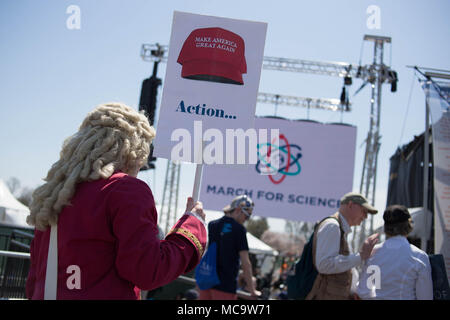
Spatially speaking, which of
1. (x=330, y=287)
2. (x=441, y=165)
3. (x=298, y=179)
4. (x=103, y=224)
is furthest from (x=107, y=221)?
(x=298, y=179)

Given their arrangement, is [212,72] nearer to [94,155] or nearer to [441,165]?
→ [94,155]

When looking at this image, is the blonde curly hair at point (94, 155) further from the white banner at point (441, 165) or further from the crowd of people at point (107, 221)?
the white banner at point (441, 165)

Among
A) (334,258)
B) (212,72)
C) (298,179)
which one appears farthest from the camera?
(298,179)

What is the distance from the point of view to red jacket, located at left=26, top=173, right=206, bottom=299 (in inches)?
49.7

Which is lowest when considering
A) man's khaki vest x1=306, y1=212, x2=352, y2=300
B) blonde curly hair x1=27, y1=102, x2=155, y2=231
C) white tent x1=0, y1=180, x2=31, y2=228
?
white tent x1=0, y1=180, x2=31, y2=228

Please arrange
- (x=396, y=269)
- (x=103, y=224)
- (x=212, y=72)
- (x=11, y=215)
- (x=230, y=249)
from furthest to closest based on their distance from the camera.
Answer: (x=11, y=215)
(x=230, y=249)
(x=396, y=269)
(x=212, y=72)
(x=103, y=224)

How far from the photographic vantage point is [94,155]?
1.38 meters

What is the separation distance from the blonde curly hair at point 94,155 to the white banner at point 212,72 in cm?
39

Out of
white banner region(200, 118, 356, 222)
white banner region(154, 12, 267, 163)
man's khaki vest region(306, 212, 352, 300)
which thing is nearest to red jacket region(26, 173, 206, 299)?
white banner region(154, 12, 267, 163)

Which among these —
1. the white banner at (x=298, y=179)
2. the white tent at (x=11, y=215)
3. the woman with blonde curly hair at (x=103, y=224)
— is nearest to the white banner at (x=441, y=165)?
the woman with blonde curly hair at (x=103, y=224)

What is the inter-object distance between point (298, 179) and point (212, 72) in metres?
9.25

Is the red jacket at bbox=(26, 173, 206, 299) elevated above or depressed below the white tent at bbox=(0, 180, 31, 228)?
above

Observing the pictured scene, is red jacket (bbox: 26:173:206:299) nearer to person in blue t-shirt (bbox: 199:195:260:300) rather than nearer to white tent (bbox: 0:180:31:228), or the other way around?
person in blue t-shirt (bbox: 199:195:260:300)

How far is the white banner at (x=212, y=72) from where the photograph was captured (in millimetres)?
1904
